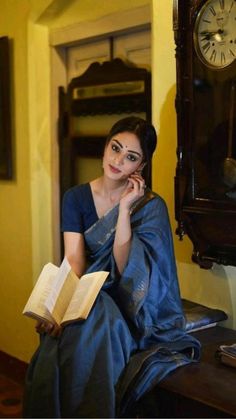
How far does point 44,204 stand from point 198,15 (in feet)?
4.72

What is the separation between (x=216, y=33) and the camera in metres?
1.67

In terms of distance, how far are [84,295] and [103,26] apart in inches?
54.8

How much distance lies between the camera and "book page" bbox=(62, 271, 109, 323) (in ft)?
4.97

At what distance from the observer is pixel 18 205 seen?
2.85m

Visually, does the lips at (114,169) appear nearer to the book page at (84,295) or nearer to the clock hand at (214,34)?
the book page at (84,295)

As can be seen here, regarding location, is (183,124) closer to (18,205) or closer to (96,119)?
(96,119)

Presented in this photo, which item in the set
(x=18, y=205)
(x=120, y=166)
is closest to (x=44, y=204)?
(x=18, y=205)

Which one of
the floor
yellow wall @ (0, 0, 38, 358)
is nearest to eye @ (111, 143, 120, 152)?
yellow wall @ (0, 0, 38, 358)

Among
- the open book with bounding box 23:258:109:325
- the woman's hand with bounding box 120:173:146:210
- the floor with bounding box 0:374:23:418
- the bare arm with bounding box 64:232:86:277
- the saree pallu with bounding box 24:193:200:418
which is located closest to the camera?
the saree pallu with bounding box 24:193:200:418

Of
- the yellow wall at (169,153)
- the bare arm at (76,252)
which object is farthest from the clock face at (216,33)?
the bare arm at (76,252)

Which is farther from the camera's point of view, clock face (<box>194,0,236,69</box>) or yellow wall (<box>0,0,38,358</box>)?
yellow wall (<box>0,0,38,358</box>)

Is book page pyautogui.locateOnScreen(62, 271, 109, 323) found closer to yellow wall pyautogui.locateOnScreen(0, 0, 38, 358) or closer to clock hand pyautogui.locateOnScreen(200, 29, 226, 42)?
clock hand pyautogui.locateOnScreen(200, 29, 226, 42)

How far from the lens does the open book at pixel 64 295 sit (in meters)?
1.54

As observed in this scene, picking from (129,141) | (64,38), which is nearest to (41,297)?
(129,141)
